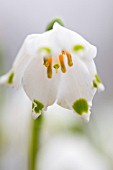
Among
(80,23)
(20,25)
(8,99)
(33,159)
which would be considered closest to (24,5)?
(20,25)

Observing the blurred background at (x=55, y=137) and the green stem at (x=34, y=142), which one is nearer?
the green stem at (x=34, y=142)

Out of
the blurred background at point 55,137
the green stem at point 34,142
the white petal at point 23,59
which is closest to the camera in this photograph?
the white petal at point 23,59

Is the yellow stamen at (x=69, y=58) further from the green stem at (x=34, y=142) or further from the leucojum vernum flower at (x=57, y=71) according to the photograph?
the green stem at (x=34, y=142)

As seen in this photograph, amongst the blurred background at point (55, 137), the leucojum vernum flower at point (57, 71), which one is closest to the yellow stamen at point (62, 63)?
the leucojum vernum flower at point (57, 71)

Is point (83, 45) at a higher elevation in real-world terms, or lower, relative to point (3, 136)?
higher

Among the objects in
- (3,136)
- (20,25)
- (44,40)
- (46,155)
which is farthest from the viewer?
(20,25)

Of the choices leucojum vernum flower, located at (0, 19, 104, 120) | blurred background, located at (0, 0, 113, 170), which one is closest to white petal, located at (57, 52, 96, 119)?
leucojum vernum flower, located at (0, 19, 104, 120)

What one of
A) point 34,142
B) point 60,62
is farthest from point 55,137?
point 60,62

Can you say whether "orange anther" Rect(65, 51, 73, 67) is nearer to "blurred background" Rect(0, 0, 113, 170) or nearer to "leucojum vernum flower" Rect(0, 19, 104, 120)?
"leucojum vernum flower" Rect(0, 19, 104, 120)

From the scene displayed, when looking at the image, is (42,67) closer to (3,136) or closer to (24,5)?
(3,136)
